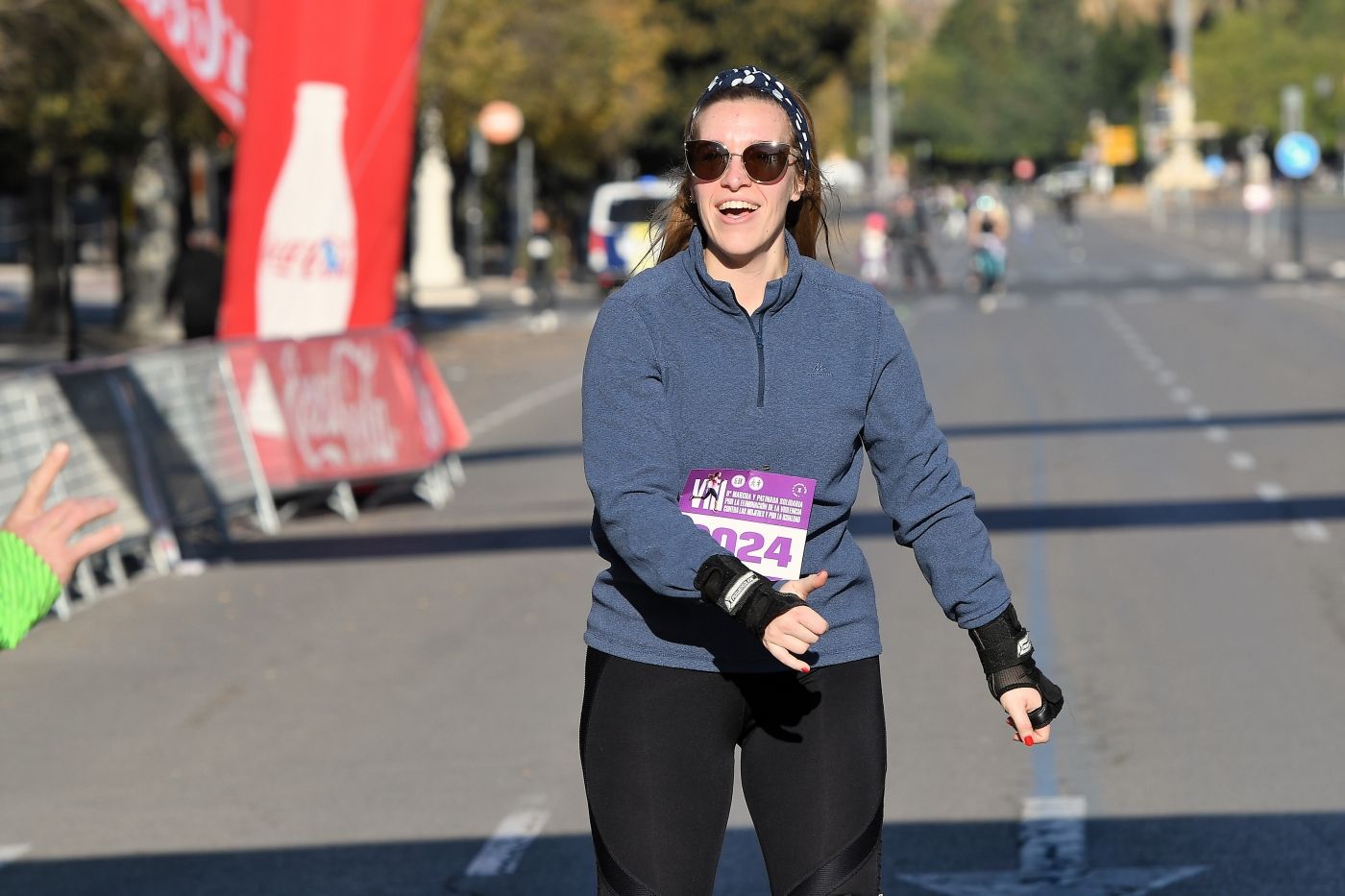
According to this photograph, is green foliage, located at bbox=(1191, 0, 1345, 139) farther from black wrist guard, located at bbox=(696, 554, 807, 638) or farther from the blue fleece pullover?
black wrist guard, located at bbox=(696, 554, 807, 638)

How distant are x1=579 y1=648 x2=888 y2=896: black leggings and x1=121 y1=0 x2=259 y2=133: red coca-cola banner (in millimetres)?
12621

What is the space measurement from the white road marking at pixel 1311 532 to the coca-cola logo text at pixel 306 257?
256 inches

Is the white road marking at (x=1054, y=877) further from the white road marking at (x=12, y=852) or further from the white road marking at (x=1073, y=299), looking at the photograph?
the white road marking at (x=1073, y=299)

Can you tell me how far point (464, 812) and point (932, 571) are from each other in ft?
11.8

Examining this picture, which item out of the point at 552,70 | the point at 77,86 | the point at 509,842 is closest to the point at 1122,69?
the point at 552,70

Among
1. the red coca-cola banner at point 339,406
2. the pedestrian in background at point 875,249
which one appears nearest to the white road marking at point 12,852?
the red coca-cola banner at point 339,406

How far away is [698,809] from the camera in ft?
11.8

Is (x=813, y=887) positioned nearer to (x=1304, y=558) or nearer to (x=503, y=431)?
(x=1304, y=558)

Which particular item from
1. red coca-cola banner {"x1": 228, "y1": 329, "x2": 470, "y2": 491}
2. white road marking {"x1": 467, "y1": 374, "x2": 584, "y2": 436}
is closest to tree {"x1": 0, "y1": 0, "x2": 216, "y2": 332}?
white road marking {"x1": 467, "y1": 374, "x2": 584, "y2": 436}

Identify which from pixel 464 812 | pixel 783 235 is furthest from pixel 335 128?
pixel 783 235

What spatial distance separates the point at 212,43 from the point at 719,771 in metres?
12.9

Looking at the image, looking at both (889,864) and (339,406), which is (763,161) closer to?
(889,864)

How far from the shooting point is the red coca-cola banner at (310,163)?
50.6ft

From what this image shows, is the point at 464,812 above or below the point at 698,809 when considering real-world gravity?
below
